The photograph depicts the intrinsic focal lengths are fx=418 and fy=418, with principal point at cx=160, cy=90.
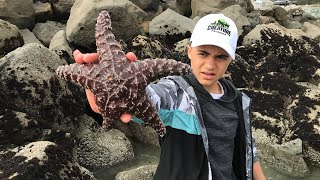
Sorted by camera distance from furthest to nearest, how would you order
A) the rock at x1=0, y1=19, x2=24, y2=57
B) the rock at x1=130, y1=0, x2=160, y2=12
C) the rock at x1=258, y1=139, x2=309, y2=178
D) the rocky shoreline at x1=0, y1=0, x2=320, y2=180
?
the rock at x1=130, y1=0, x2=160, y2=12 < the rock at x1=0, y1=19, x2=24, y2=57 < the rock at x1=258, y1=139, x2=309, y2=178 < the rocky shoreline at x1=0, y1=0, x2=320, y2=180

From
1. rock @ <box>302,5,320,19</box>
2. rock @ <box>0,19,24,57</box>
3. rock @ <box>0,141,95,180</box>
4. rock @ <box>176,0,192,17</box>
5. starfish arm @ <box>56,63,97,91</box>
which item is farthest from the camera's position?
rock @ <box>302,5,320,19</box>

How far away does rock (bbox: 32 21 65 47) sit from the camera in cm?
1163

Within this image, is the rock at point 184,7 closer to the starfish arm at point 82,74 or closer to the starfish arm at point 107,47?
the starfish arm at point 107,47

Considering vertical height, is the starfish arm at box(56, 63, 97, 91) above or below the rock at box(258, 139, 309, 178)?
above

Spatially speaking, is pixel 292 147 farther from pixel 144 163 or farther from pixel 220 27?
pixel 220 27

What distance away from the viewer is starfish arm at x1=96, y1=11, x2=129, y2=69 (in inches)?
116

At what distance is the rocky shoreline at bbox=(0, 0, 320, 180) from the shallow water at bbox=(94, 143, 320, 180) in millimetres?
99

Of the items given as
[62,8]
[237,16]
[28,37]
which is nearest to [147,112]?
[28,37]

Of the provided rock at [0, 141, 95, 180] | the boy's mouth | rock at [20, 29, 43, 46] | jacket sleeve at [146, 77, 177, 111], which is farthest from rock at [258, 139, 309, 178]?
rock at [20, 29, 43, 46]

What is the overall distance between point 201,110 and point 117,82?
0.66m

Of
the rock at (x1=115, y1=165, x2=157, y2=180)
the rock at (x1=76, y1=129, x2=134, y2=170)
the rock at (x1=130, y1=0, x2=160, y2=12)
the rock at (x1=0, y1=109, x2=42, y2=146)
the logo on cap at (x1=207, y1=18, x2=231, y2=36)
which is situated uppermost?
the logo on cap at (x1=207, y1=18, x2=231, y2=36)

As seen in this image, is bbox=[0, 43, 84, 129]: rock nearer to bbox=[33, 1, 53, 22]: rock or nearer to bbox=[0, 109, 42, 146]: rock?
bbox=[0, 109, 42, 146]: rock

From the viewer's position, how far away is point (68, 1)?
1320 centimetres

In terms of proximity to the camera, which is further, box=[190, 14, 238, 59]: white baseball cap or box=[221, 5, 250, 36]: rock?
box=[221, 5, 250, 36]: rock
